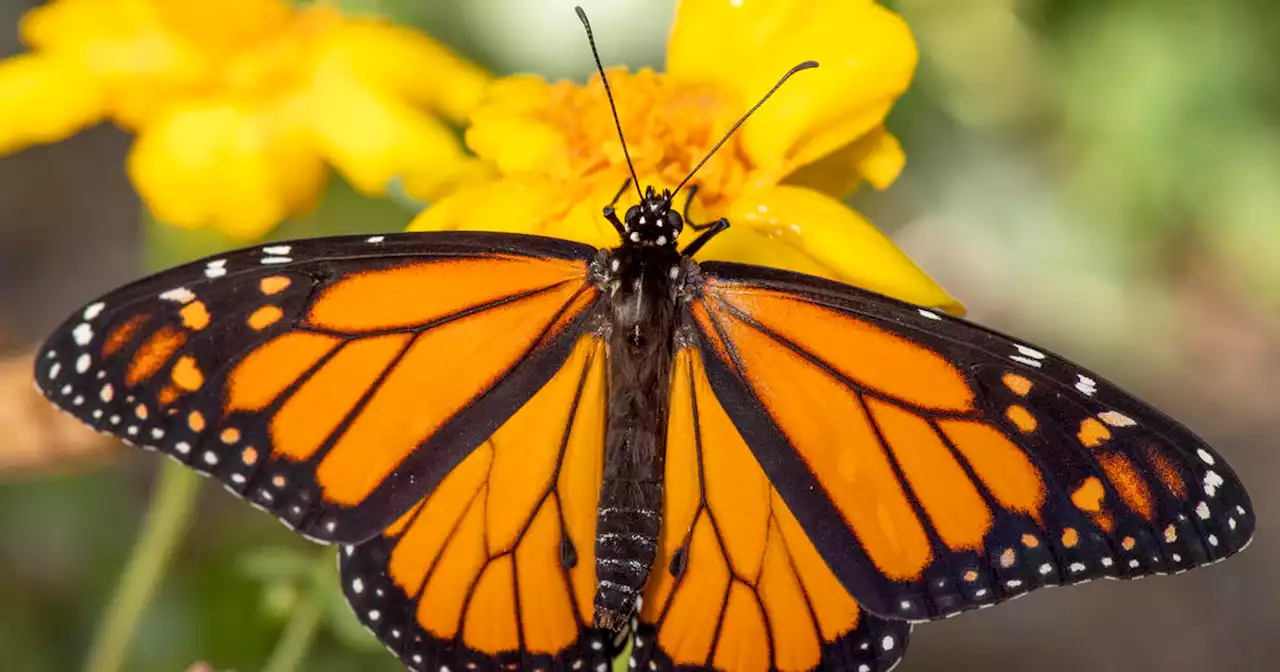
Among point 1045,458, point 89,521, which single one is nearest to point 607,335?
point 1045,458

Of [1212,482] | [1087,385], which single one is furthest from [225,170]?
[1212,482]

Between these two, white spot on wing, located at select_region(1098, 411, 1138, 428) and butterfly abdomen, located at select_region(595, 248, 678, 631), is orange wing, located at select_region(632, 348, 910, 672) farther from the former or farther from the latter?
white spot on wing, located at select_region(1098, 411, 1138, 428)

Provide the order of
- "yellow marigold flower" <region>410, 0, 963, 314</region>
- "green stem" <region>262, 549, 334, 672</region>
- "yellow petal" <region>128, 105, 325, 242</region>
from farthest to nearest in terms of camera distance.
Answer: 1. "yellow petal" <region>128, 105, 325, 242</region>
2. "green stem" <region>262, 549, 334, 672</region>
3. "yellow marigold flower" <region>410, 0, 963, 314</region>

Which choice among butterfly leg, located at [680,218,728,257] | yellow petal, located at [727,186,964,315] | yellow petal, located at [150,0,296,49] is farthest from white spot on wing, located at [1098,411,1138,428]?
yellow petal, located at [150,0,296,49]

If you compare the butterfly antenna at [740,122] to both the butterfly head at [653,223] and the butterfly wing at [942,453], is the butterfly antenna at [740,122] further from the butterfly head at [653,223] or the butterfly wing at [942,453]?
the butterfly wing at [942,453]

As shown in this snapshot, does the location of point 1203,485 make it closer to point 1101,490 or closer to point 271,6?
point 1101,490

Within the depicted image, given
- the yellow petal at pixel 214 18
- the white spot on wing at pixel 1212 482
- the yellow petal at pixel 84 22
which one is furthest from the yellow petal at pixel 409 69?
the white spot on wing at pixel 1212 482

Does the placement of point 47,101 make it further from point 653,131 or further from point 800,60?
point 800,60
